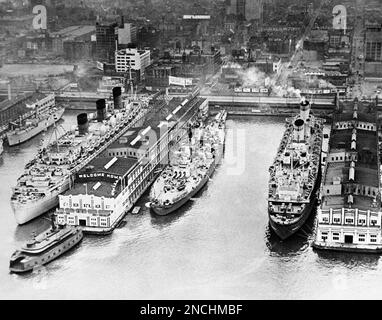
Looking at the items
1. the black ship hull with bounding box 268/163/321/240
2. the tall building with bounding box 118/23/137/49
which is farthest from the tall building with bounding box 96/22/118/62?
the black ship hull with bounding box 268/163/321/240

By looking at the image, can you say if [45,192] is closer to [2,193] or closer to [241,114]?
[2,193]

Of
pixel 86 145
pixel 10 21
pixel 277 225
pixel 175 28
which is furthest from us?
pixel 175 28

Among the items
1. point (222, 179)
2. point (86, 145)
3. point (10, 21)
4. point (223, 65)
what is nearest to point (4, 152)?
point (86, 145)

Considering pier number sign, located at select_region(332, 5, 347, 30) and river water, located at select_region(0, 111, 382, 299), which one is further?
pier number sign, located at select_region(332, 5, 347, 30)

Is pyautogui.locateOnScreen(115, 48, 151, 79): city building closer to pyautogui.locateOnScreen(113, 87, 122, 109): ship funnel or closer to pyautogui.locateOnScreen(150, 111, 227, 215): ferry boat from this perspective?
pyautogui.locateOnScreen(113, 87, 122, 109): ship funnel

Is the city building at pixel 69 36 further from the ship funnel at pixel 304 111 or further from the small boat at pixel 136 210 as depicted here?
the small boat at pixel 136 210

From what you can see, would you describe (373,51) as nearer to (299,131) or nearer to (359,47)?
(359,47)

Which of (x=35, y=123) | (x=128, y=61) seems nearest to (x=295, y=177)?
(x=35, y=123)

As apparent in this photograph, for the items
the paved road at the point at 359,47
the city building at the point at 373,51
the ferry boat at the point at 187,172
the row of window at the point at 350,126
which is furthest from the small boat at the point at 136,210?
the city building at the point at 373,51
